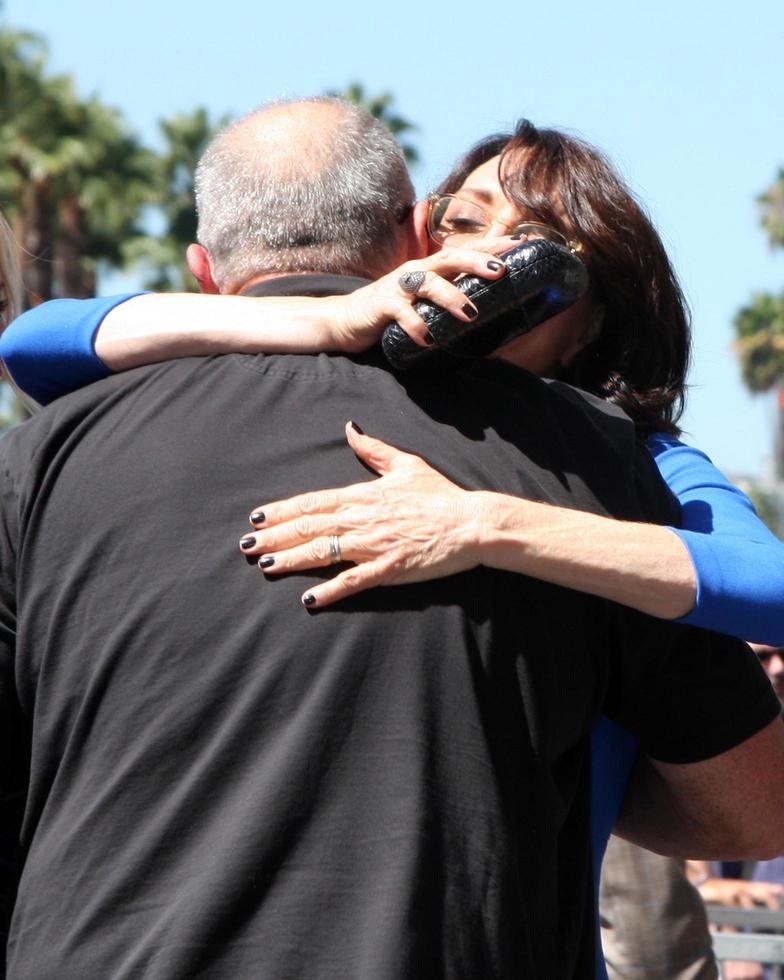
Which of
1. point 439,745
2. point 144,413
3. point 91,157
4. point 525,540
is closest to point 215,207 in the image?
point 144,413

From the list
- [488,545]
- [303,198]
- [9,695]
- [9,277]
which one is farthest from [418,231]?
[9,277]

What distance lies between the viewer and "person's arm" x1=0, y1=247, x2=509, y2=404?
1.86 metres

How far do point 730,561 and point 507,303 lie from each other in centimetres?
48

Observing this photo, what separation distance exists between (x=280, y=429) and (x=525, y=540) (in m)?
0.34

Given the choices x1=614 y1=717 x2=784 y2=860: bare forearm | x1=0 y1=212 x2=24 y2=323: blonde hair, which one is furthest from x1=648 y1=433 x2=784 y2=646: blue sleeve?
x1=0 y1=212 x2=24 y2=323: blonde hair

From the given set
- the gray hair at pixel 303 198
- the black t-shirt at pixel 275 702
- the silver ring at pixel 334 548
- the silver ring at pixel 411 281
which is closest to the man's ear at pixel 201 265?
the gray hair at pixel 303 198

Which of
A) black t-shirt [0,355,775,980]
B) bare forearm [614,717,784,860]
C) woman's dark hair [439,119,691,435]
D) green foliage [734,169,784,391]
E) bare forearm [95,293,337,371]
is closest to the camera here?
black t-shirt [0,355,775,980]

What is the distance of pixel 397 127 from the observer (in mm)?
30734

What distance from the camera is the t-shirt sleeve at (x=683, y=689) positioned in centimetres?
197

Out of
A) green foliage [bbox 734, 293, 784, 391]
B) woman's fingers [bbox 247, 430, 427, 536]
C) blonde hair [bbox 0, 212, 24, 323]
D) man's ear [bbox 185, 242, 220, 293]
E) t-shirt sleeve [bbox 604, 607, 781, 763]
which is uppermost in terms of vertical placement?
green foliage [bbox 734, 293, 784, 391]

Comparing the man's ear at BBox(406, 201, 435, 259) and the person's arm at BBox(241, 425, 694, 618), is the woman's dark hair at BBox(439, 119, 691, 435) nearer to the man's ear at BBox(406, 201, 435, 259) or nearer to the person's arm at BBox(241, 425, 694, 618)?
the man's ear at BBox(406, 201, 435, 259)

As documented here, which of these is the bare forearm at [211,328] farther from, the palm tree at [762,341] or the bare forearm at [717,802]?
the palm tree at [762,341]

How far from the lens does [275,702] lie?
1741mm

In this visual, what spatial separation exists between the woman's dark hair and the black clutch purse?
31.0 inches
